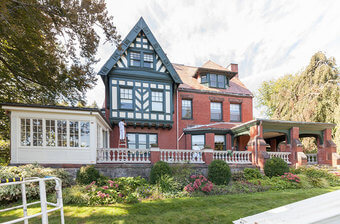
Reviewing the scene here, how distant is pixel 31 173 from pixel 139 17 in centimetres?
1320

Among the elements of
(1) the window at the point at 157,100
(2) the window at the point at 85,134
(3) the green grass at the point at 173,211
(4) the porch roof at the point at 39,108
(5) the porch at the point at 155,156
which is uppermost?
(1) the window at the point at 157,100

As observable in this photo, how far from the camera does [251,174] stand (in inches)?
463

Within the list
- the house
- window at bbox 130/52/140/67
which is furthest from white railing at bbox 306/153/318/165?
window at bbox 130/52/140/67

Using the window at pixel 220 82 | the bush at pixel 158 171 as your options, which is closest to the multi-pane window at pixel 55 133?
the bush at pixel 158 171

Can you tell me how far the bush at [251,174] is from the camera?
38.1 feet

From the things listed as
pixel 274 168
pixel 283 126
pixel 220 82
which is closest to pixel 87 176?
pixel 274 168

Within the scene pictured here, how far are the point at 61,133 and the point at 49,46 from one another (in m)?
4.84

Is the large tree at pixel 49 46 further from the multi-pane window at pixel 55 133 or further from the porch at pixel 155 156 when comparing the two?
the porch at pixel 155 156

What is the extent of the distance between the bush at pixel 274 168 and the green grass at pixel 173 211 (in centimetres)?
364

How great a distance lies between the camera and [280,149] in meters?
18.2

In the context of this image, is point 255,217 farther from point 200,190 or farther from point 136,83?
point 136,83

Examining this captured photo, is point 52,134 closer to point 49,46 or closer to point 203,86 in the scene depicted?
Answer: point 49,46

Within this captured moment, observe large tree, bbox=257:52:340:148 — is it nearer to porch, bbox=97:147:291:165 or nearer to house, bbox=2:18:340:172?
house, bbox=2:18:340:172

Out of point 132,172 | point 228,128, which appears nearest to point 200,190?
point 132,172
